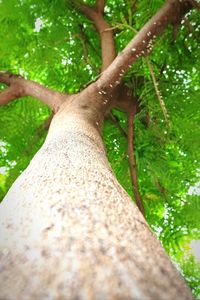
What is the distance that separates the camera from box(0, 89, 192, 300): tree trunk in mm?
314

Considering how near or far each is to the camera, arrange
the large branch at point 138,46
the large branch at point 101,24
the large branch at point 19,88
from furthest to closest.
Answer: the large branch at point 101,24
the large branch at point 19,88
the large branch at point 138,46

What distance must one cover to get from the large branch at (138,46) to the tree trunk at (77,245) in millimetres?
970

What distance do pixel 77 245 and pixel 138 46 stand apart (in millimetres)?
1279

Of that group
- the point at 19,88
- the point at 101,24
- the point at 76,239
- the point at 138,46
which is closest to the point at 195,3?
the point at 138,46

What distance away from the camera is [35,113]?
8.80 ft

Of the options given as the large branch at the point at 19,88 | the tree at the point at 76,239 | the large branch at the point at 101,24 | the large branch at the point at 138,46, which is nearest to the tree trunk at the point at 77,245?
the tree at the point at 76,239

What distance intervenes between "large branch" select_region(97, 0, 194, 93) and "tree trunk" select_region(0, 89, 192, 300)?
0.97 meters

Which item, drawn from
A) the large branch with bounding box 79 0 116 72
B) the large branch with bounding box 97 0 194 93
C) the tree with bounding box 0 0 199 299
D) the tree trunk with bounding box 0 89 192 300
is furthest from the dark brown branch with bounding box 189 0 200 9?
the tree trunk with bounding box 0 89 192 300

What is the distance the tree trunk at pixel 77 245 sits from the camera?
314mm

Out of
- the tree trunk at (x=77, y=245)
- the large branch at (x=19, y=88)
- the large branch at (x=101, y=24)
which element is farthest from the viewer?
the large branch at (x=101, y=24)

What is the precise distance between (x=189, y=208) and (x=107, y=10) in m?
1.67

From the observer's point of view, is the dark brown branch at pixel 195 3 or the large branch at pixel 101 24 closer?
the dark brown branch at pixel 195 3

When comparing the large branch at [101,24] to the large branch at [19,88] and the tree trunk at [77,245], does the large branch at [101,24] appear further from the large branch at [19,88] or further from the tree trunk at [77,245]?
the tree trunk at [77,245]

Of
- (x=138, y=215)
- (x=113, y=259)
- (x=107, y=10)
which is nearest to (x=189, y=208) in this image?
(x=107, y=10)
